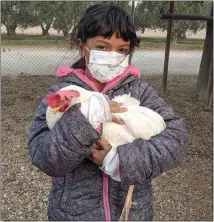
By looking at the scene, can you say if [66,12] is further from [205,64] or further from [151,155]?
[151,155]

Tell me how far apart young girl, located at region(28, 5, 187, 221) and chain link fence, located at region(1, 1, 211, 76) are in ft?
16.5

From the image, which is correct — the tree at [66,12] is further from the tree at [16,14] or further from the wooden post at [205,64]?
the wooden post at [205,64]

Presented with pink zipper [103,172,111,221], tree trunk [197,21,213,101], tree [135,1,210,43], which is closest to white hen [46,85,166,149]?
pink zipper [103,172,111,221]

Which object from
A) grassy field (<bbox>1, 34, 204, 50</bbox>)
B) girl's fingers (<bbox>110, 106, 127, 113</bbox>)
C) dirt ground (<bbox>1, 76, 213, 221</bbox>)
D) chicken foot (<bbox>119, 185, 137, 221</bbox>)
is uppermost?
girl's fingers (<bbox>110, 106, 127, 113</bbox>)

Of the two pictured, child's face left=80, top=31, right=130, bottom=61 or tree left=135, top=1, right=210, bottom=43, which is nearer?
child's face left=80, top=31, right=130, bottom=61

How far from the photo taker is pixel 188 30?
11172 mm

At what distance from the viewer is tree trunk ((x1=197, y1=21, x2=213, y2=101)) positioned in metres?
5.61

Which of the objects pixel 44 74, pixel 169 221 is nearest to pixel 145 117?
pixel 169 221

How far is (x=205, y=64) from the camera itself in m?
5.75

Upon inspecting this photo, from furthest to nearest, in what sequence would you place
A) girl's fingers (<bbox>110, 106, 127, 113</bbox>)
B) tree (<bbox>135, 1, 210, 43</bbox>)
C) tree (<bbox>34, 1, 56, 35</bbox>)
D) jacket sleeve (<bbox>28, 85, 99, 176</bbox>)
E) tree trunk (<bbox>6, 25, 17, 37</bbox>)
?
1. tree trunk (<bbox>6, 25, 17, 37</bbox>)
2. tree (<bbox>34, 1, 56, 35</bbox>)
3. tree (<bbox>135, 1, 210, 43</bbox>)
4. girl's fingers (<bbox>110, 106, 127, 113</bbox>)
5. jacket sleeve (<bbox>28, 85, 99, 176</bbox>)

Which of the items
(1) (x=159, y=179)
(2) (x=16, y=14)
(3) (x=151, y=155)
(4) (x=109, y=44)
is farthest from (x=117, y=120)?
(2) (x=16, y=14)

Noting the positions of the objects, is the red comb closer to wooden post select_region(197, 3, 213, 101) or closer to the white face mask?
the white face mask

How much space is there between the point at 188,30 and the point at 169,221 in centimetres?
927

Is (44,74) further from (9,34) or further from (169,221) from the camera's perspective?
(169,221)
